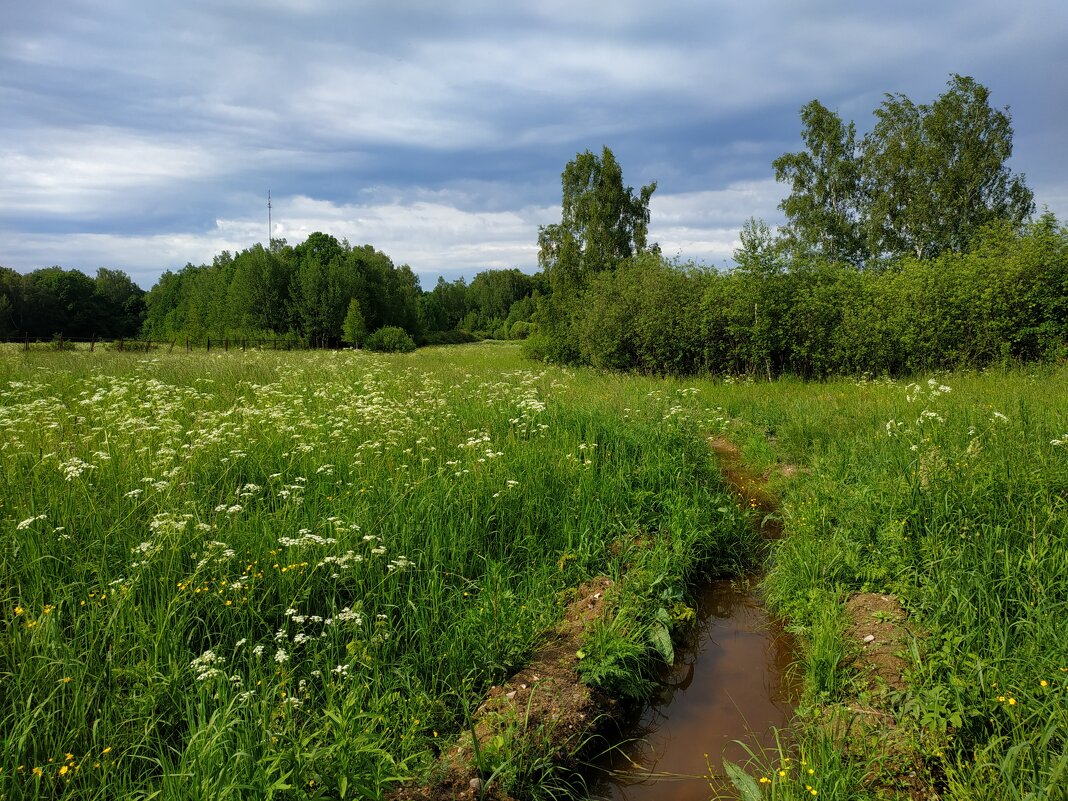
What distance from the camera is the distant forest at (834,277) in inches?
556

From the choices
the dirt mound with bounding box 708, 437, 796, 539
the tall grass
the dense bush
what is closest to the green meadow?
the tall grass

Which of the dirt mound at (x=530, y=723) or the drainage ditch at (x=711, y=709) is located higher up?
the dirt mound at (x=530, y=723)

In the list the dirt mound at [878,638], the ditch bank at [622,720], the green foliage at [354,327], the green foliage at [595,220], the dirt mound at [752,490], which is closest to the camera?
the ditch bank at [622,720]

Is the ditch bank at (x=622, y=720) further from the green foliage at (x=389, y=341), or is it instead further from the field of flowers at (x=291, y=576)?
the green foliage at (x=389, y=341)

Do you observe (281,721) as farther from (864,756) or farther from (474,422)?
(474,422)

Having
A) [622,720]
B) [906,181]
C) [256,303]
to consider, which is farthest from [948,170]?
[256,303]

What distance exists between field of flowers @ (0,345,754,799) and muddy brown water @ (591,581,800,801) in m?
0.45

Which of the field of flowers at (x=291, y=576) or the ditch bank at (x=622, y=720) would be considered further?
the ditch bank at (x=622, y=720)

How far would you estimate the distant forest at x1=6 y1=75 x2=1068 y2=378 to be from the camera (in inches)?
556

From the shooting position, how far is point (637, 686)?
4.03 meters

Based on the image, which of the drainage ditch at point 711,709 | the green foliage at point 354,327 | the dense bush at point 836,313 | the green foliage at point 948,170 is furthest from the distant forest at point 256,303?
the drainage ditch at point 711,709

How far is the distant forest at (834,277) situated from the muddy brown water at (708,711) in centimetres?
1270

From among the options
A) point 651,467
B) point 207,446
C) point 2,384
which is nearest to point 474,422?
point 651,467

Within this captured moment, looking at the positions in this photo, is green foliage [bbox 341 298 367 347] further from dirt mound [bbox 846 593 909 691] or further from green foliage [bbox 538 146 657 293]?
dirt mound [bbox 846 593 909 691]
